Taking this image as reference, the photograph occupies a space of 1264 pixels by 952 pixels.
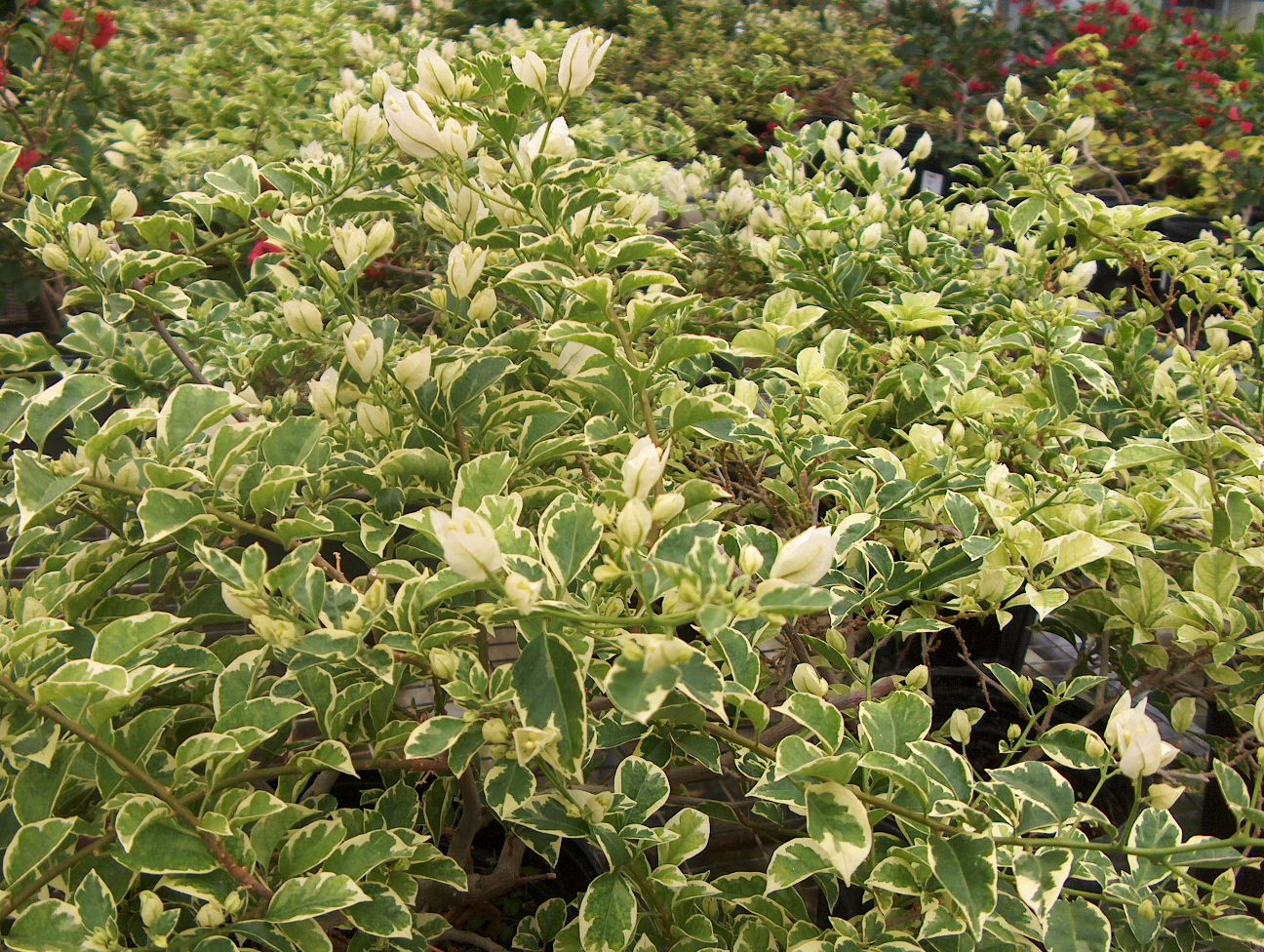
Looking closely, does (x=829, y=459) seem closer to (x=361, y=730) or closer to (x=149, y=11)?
(x=361, y=730)

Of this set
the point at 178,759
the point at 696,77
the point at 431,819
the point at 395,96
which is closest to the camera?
the point at 178,759

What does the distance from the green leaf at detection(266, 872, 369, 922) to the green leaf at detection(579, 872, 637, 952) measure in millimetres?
167

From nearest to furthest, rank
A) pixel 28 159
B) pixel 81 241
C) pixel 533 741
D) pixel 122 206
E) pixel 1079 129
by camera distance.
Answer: pixel 533 741
pixel 81 241
pixel 122 206
pixel 1079 129
pixel 28 159

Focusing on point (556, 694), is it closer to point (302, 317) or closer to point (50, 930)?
point (50, 930)

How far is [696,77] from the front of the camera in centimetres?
341

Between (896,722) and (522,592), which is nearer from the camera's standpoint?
(522,592)

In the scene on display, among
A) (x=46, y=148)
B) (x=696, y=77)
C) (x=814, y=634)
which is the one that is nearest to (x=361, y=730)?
(x=814, y=634)

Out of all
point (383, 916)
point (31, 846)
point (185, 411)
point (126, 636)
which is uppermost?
point (185, 411)

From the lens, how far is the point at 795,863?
2.13ft

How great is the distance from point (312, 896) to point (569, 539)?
1.07 feet

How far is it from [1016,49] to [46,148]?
4680 mm

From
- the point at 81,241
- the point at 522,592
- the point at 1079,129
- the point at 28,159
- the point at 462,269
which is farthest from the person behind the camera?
the point at 28,159

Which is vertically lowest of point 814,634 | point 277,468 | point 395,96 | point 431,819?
point 431,819

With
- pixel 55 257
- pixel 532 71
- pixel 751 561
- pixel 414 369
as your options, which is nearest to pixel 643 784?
pixel 751 561
